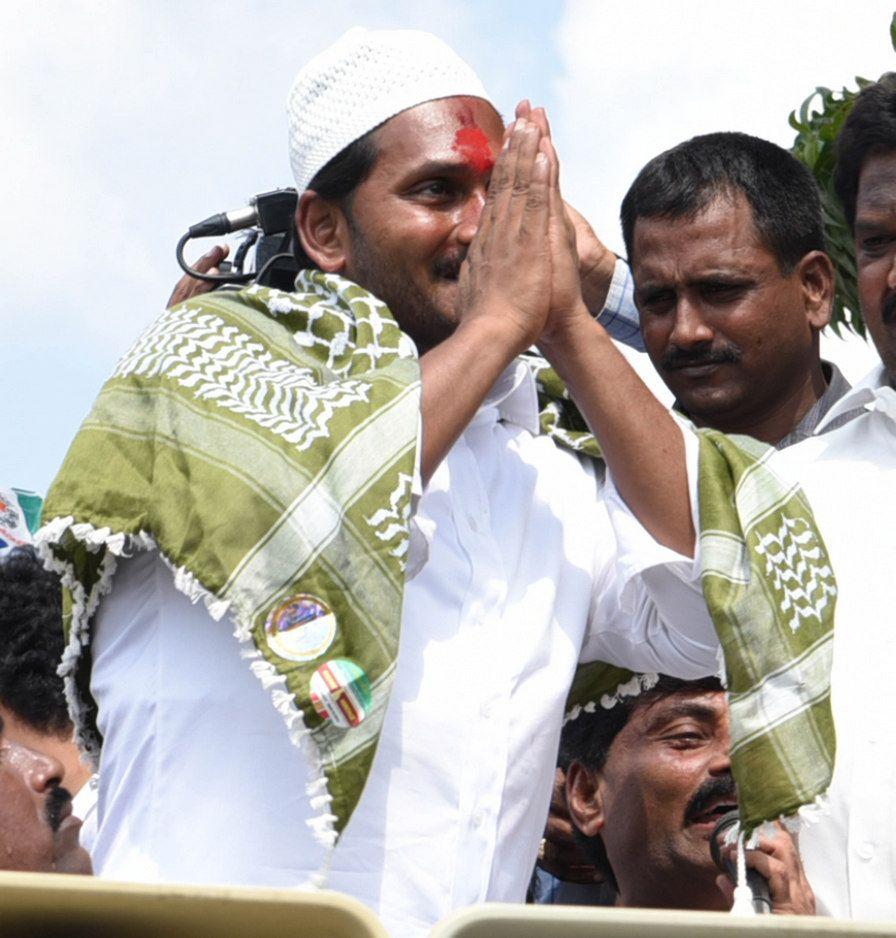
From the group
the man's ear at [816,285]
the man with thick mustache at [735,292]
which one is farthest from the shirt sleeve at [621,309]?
the man's ear at [816,285]

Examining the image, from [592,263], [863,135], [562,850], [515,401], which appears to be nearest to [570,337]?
[515,401]

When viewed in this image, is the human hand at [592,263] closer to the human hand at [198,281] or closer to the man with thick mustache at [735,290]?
the man with thick mustache at [735,290]

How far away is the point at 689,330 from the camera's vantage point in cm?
357

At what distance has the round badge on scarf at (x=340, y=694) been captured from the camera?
2170 millimetres

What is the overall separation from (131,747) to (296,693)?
0.37m

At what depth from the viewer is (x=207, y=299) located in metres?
2.71

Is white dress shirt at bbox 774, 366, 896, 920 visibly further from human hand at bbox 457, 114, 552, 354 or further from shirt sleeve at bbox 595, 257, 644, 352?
shirt sleeve at bbox 595, 257, 644, 352

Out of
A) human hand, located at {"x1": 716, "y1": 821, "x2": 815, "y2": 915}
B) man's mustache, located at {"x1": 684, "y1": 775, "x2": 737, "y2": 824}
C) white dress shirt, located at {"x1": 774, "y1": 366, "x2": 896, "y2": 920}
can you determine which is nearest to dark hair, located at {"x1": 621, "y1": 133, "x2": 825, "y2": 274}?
white dress shirt, located at {"x1": 774, "y1": 366, "x2": 896, "y2": 920}

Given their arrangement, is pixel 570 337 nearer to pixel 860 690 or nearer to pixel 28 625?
pixel 860 690

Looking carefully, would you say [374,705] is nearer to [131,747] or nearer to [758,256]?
[131,747]

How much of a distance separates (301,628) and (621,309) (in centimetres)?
167

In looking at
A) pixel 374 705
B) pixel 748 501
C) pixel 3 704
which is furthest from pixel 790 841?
pixel 3 704

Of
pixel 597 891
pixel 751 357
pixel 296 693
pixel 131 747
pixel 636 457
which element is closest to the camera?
pixel 296 693

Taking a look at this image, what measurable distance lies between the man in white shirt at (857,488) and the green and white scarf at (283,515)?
0.36 metres
